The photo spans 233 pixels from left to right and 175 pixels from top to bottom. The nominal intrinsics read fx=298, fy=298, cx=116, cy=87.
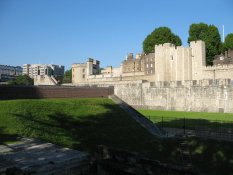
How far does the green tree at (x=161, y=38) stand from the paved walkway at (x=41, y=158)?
47301mm

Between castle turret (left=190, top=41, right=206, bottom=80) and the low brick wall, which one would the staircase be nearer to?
the low brick wall

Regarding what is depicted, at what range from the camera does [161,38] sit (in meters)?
57.5

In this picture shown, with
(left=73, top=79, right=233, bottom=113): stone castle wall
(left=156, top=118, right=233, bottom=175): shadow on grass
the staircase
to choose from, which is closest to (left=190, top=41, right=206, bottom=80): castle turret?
(left=73, top=79, right=233, bottom=113): stone castle wall

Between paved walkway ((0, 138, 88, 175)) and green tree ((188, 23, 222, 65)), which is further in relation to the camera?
green tree ((188, 23, 222, 65))

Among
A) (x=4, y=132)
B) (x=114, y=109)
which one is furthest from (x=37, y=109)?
(x=114, y=109)

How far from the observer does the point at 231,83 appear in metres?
32.2

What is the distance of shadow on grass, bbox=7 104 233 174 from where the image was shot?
45.6 ft

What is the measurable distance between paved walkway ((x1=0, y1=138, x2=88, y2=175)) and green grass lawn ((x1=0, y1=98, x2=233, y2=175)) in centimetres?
116

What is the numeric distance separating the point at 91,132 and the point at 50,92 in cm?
640

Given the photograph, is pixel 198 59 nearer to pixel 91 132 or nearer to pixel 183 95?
pixel 183 95

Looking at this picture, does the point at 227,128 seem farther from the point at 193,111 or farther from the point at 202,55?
the point at 202,55

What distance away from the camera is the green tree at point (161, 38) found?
5759 centimetres

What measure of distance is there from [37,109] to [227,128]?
11.6 m

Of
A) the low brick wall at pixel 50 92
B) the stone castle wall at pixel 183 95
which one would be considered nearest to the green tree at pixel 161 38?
the stone castle wall at pixel 183 95
